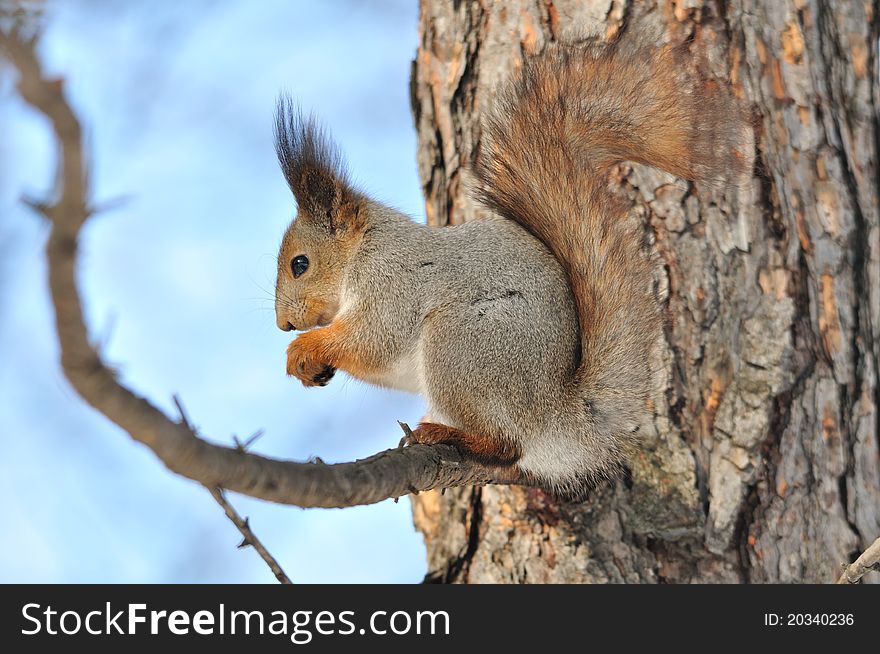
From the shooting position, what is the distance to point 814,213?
5.92 ft

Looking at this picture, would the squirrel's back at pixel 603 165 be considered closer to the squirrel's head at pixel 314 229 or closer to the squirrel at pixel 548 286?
the squirrel at pixel 548 286

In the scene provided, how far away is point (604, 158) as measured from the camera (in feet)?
5.78

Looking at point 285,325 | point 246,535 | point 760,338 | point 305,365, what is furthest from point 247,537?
point 760,338

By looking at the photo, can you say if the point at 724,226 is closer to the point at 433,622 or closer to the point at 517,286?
the point at 517,286

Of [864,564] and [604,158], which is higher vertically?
[604,158]

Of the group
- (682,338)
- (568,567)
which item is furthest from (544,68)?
(568,567)

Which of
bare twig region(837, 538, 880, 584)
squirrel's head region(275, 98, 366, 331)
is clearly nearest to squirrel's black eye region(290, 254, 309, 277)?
squirrel's head region(275, 98, 366, 331)

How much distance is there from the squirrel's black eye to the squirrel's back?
1.55 ft

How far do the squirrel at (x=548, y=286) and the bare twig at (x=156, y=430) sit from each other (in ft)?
0.58

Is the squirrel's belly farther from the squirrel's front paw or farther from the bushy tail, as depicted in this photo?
the bushy tail

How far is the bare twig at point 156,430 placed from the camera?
0.52m

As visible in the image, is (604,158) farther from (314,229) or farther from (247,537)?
(247,537)

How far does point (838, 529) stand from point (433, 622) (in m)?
0.85

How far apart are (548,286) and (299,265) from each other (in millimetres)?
618
